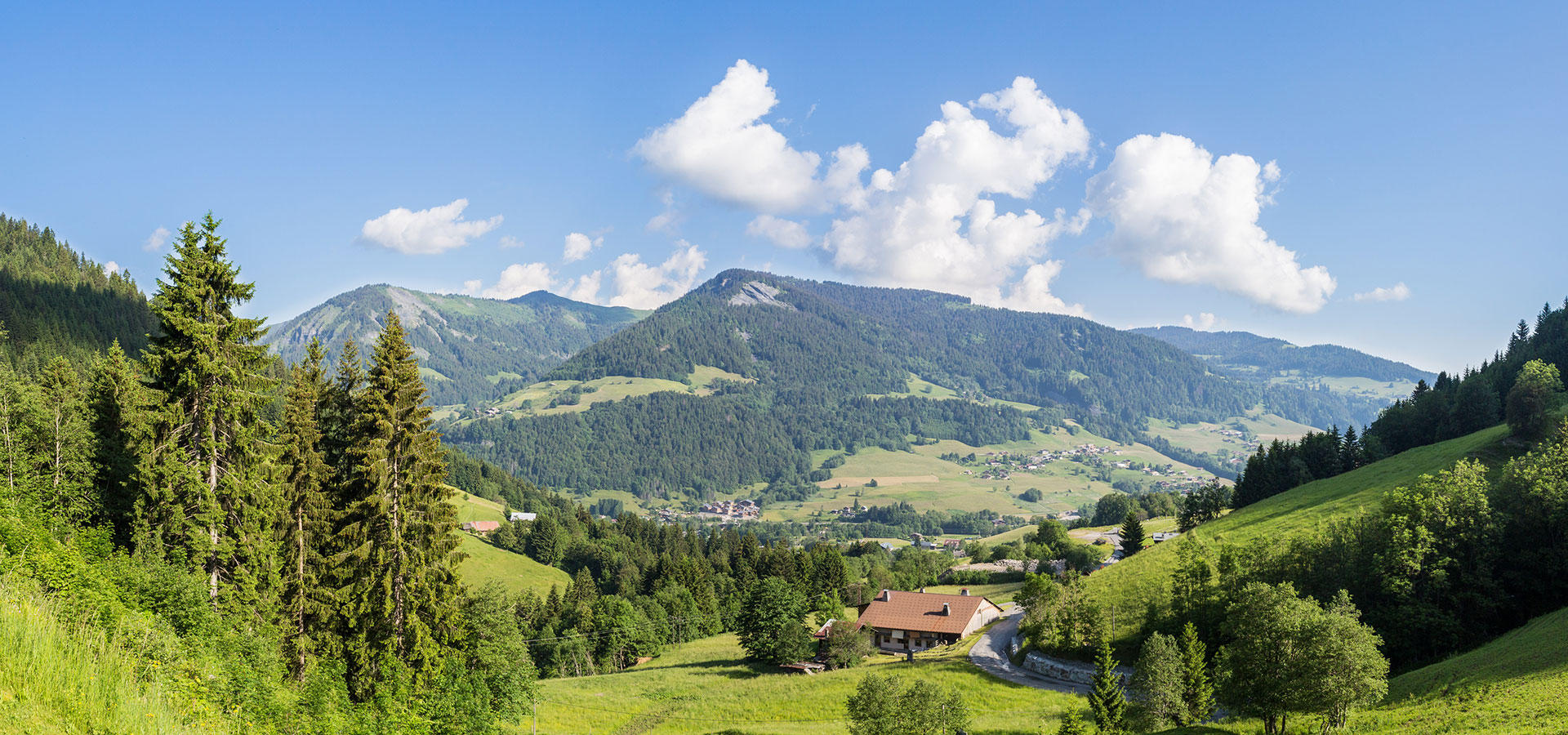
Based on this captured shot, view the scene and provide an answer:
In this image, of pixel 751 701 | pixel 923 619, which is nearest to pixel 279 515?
pixel 751 701

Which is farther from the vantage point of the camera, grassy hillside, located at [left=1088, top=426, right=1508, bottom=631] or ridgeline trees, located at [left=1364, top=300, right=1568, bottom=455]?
ridgeline trees, located at [left=1364, top=300, right=1568, bottom=455]

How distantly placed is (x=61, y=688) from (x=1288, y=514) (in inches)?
3785

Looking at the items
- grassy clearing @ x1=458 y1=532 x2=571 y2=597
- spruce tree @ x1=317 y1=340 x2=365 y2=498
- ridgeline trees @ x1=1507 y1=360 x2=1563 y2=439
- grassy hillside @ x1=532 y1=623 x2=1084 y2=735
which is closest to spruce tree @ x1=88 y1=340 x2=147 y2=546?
spruce tree @ x1=317 y1=340 x2=365 y2=498

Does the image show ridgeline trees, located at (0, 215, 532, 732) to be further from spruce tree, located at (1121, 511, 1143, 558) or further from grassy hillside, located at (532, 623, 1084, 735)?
spruce tree, located at (1121, 511, 1143, 558)

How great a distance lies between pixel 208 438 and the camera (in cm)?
2756

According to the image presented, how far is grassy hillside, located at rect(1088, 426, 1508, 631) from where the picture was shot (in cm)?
7006

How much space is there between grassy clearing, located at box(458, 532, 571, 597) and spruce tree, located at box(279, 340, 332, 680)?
351 ft

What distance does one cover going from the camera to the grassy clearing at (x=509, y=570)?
137500mm

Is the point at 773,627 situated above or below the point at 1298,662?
below

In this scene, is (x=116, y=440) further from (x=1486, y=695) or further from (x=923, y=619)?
(x=923, y=619)

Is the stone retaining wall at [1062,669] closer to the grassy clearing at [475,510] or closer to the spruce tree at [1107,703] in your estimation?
the spruce tree at [1107,703]

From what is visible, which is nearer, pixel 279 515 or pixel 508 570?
pixel 279 515

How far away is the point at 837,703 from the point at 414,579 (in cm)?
3775

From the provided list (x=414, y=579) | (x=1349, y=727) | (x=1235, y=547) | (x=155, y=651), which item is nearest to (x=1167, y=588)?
(x=1235, y=547)
